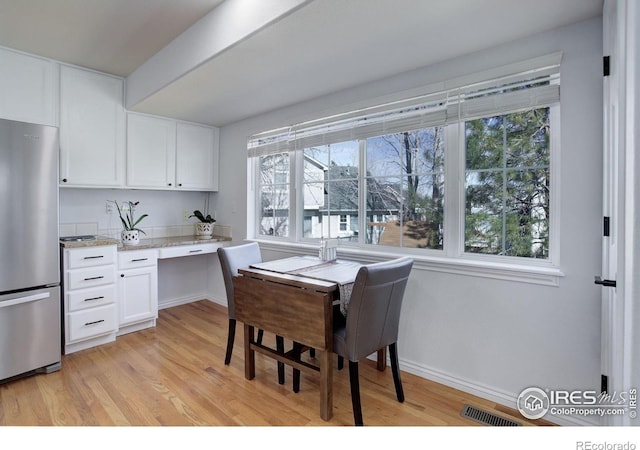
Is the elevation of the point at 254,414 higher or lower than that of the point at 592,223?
lower

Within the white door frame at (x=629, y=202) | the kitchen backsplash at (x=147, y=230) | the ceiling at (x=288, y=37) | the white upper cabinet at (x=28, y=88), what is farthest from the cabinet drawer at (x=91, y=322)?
the white door frame at (x=629, y=202)

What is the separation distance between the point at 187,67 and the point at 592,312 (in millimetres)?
2986

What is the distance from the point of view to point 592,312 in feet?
5.82

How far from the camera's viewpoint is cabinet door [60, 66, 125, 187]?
295 centimetres

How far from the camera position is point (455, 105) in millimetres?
2246

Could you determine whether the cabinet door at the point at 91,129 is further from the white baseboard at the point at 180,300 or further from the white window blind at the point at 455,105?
the white window blind at the point at 455,105

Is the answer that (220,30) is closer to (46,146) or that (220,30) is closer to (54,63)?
(46,146)

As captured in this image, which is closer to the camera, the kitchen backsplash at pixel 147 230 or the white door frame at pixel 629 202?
the white door frame at pixel 629 202

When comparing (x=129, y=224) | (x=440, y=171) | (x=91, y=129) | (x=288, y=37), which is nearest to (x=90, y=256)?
(x=129, y=224)

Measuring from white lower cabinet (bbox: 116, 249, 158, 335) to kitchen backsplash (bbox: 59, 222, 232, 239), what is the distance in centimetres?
58

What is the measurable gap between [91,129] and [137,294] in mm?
1608

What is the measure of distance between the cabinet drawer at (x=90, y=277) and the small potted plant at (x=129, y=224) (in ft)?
1.32

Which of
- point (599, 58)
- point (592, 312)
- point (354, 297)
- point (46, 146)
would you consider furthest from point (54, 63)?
point (592, 312)

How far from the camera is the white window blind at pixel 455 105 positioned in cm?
193
